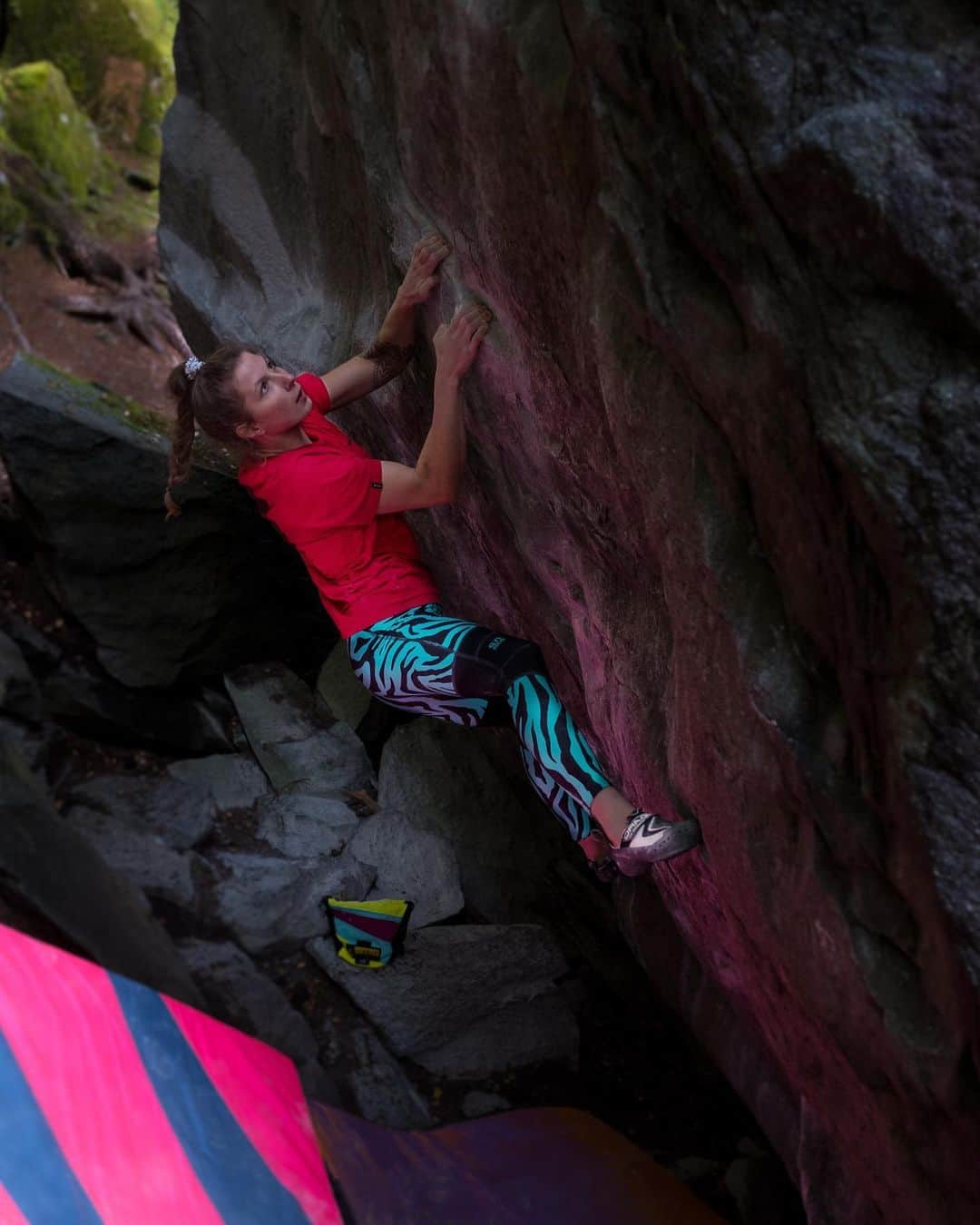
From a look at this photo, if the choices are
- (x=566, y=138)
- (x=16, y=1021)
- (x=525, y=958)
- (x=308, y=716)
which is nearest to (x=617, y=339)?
(x=566, y=138)

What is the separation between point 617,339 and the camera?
2178mm

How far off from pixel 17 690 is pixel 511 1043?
7.85 ft

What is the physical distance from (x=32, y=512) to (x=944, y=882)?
4.02m

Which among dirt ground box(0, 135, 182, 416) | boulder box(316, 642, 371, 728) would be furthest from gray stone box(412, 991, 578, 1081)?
dirt ground box(0, 135, 182, 416)

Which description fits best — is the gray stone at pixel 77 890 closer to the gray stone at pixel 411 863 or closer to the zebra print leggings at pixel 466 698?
the gray stone at pixel 411 863

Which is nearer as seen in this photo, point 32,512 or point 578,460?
point 578,460

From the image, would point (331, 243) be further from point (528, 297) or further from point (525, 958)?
point (525, 958)

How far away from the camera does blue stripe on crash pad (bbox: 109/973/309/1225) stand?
2.70 meters

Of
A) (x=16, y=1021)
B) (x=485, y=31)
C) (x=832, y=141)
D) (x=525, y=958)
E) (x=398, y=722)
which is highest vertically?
(x=485, y=31)

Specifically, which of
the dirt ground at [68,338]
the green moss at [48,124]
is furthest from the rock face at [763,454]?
the green moss at [48,124]

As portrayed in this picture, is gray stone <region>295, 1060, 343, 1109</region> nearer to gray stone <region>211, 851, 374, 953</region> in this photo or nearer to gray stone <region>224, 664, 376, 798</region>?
gray stone <region>211, 851, 374, 953</region>

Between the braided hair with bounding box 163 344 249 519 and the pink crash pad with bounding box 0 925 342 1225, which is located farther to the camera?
the braided hair with bounding box 163 344 249 519

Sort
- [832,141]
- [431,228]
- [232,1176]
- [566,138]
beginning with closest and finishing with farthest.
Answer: [832,141], [566,138], [232,1176], [431,228]

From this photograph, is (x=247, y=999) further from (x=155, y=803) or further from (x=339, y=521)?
(x=339, y=521)
